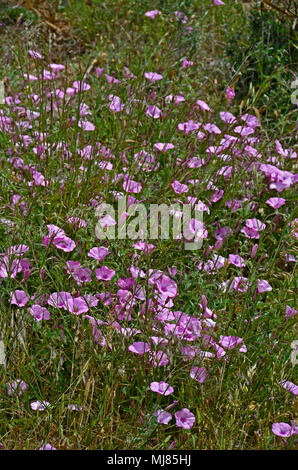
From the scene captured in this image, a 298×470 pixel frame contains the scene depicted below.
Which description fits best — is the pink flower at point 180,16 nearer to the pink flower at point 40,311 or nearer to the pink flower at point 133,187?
the pink flower at point 133,187

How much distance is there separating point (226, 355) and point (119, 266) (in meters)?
0.62

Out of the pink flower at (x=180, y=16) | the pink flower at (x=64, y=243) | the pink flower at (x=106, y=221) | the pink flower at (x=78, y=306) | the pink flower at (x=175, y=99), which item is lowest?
the pink flower at (x=78, y=306)

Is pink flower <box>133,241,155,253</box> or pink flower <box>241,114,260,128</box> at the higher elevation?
pink flower <box>241,114,260,128</box>

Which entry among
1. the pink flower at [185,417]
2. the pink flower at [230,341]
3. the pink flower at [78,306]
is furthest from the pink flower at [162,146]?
the pink flower at [185,417]

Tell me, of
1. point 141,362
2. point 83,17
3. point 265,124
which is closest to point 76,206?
point 141,362

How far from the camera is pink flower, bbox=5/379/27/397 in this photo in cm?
213

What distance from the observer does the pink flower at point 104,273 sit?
2461mm

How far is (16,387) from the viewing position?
7.20 feet

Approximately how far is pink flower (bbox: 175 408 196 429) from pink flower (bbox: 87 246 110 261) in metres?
0.68

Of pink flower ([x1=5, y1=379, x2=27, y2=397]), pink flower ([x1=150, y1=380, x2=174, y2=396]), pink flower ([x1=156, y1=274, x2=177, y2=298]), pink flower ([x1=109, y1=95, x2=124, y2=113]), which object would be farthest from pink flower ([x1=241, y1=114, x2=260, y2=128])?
pink flower ([x1=5, y1=379, x2=27, y2=397])

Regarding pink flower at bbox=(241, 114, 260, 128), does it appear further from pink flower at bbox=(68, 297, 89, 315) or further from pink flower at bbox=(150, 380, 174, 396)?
pink flower at bbox=(150, 380, 174, 396)

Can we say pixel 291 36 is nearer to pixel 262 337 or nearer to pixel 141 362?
pixel 262 337

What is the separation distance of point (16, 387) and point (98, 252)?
0.61 m

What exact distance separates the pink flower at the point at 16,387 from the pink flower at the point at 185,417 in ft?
1.68
